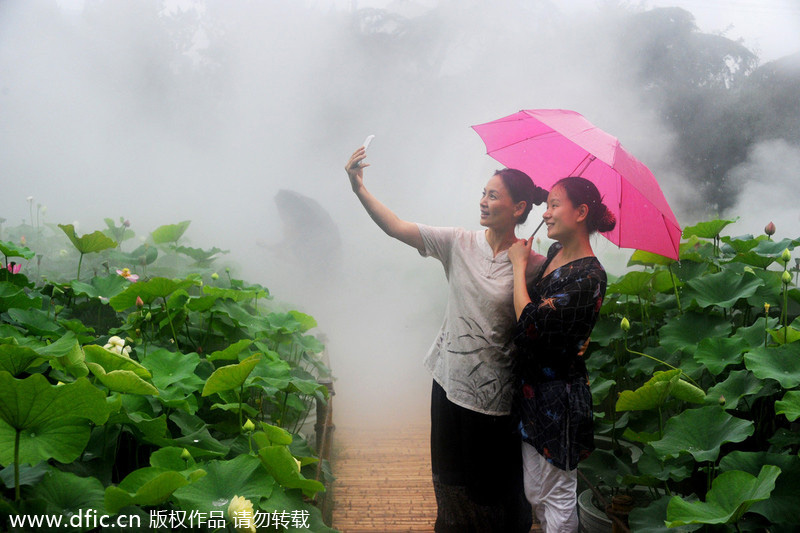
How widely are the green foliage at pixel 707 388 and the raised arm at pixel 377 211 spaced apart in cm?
62

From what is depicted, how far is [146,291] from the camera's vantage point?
1565mm

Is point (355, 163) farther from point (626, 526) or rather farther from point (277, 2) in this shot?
point (277, 2)

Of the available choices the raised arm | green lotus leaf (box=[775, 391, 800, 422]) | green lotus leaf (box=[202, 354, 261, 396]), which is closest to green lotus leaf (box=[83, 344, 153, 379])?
green lotus leaf (box=[202, 354, 261, 396])

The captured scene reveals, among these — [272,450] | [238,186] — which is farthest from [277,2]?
[272,450]

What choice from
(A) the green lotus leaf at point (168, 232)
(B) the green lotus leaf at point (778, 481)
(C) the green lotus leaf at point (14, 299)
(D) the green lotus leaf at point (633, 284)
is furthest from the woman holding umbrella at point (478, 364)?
(A) the green lotus leaf at point (168, 232)

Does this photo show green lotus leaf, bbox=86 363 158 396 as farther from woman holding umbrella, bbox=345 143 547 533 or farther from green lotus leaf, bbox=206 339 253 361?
woman holding umbrella, bbox=345 143 547 533

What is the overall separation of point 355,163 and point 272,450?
0.73 meters

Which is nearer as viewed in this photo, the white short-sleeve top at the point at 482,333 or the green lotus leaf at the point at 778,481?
the green lotus leaf at the point at 778,481

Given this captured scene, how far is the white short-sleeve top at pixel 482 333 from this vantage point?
1408mm

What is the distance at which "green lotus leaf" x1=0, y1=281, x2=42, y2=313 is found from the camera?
1.48 m

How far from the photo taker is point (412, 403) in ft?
11.8

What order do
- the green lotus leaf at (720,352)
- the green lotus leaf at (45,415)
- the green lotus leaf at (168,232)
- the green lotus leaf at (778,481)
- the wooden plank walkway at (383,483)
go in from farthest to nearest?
the green lotus leaf at (168,232)
the wooden plank walkway at (383,483)
the green lotus leaf at (720,352)
the green lotus leaf at (778,481)
the green lotus leaf at (45,415)

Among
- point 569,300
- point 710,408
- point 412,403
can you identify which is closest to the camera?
point 569,300

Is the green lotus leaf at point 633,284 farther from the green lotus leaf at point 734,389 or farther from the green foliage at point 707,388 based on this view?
the green lotus leaf at point 734,389
